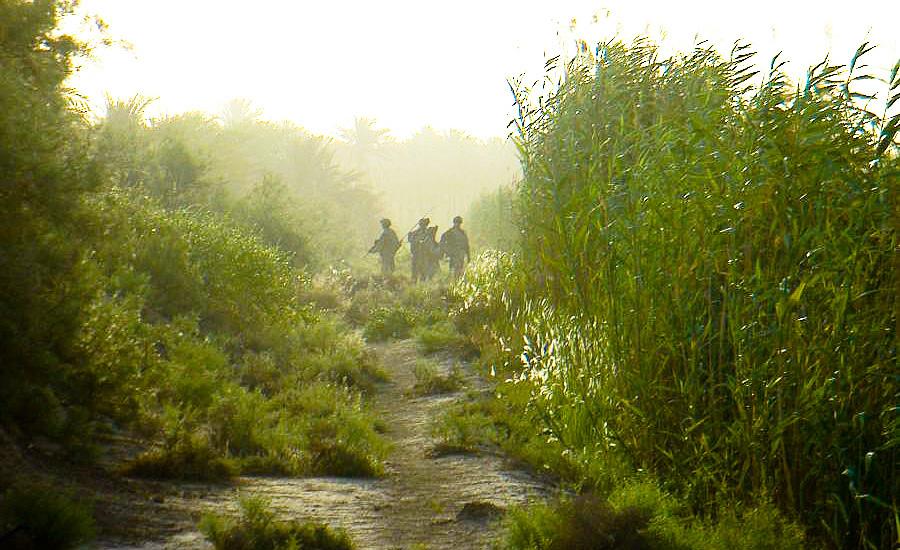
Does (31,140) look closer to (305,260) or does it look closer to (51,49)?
(51,49)

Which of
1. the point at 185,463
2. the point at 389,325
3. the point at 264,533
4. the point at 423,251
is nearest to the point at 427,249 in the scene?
the point at 423,251

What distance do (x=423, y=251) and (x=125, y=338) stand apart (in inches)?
796

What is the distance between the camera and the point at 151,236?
13438 millimetres

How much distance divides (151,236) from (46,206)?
681 cm

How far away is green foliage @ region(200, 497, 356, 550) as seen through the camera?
16.6 ft

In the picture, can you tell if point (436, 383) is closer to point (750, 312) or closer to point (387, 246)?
point (750, 312)

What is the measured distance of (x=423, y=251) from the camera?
28.1 meters

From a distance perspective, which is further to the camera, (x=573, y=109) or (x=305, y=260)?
(x=305, y=260)

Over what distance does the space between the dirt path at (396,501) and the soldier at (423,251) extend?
19272 millimetres

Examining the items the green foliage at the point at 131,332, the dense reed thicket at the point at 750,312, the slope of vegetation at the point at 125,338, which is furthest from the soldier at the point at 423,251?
the dense reed thicket at the point at 750,312

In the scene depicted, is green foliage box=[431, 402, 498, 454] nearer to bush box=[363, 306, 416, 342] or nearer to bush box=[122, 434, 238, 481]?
bush box=[122, 434, 238, 481]

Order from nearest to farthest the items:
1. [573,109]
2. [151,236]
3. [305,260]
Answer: [573,109] → [151,236] → [305,260]

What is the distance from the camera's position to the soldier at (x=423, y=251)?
2805cm

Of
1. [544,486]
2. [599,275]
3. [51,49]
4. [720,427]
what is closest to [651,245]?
[599,275]
